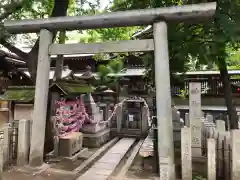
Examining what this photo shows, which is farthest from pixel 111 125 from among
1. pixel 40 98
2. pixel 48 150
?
pixel 40 98

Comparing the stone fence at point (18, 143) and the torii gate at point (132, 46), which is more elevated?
the torii gate at point (132, 46)

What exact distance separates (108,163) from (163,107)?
2978 millimetres

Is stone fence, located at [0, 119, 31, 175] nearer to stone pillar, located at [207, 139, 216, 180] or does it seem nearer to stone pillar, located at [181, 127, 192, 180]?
stone pillar, located at [181, 127, 192, 180]

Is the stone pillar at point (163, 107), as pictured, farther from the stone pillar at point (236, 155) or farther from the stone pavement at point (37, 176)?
the stone pavement at point (37, 176)

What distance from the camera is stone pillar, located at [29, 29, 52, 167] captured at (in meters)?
4.96

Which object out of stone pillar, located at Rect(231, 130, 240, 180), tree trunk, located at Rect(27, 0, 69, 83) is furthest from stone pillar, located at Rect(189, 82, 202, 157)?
tree trunk, located at Rect(27, 0, 69, 83)

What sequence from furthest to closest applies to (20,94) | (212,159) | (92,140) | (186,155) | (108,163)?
1. (92,140)
2. (20,94)
3. (108,163)
4. (186,155)
5. (212,159)

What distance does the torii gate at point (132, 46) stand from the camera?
427cm

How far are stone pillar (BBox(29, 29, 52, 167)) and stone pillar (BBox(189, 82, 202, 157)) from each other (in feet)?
13.2

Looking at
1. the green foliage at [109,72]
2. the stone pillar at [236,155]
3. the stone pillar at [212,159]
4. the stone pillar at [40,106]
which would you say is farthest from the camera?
the green foliage at [109,72]

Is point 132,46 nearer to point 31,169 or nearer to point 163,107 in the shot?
point 163,107

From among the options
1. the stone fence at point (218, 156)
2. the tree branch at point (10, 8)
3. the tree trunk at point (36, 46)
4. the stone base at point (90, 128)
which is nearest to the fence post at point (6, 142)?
the tree trunk at point (36, 46)

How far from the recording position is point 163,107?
4.35 metres

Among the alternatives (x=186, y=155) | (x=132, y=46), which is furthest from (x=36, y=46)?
(x=186, y=155)
